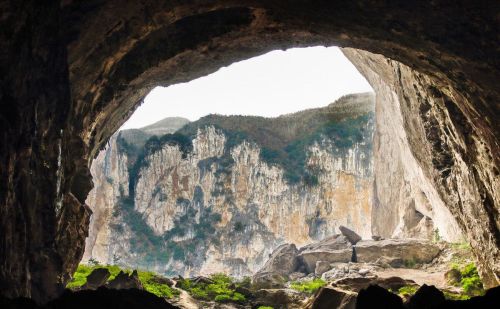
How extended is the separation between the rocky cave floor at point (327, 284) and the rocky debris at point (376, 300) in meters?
0.02

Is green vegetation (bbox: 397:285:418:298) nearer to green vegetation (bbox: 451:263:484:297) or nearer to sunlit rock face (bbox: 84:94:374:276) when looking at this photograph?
green vegetation (bbox: 451:263:484:297)

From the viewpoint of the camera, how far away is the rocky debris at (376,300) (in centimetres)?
680

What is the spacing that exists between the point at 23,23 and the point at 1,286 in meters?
3.68

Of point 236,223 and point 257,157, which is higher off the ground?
point 257,157

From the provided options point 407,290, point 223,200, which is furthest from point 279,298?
point 223,200

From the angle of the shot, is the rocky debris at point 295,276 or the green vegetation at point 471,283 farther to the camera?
the rocky debris at point 295,276

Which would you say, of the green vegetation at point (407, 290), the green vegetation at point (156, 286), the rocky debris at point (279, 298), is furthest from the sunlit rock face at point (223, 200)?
the green vegetation at point (407, 290)

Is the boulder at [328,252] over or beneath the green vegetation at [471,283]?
beneath

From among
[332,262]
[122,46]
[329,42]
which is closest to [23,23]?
[122,46]

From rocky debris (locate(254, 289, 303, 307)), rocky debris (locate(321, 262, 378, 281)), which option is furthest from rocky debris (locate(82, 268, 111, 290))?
rocky debris (locate(321, 262, 378, 281))

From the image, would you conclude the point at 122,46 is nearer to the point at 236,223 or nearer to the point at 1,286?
the point at 1,286

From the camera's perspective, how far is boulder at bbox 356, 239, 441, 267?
2305 cm

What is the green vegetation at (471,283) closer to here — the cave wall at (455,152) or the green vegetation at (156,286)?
the cave wall at (455,152)

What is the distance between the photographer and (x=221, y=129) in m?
53.2
